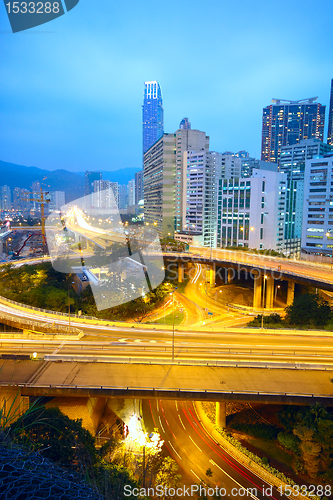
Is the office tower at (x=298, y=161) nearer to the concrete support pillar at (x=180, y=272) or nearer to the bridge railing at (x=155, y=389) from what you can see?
the concrete support pillar at (x=180, y=272)

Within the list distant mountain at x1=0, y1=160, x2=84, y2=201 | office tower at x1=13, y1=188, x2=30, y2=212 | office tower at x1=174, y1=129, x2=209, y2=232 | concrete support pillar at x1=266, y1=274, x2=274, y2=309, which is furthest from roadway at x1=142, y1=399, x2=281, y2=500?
distant mountain at x1=0, y1=160, x2=84, y2=201

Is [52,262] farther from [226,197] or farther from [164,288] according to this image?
[226,197]

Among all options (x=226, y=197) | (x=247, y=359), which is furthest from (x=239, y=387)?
(x=226, y=197)

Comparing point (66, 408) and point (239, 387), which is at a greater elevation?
point (239, 387)

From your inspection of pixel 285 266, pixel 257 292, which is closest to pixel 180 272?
pixel 257 292

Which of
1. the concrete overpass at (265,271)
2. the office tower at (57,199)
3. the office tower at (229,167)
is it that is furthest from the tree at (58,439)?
the office tower at (57,199)
